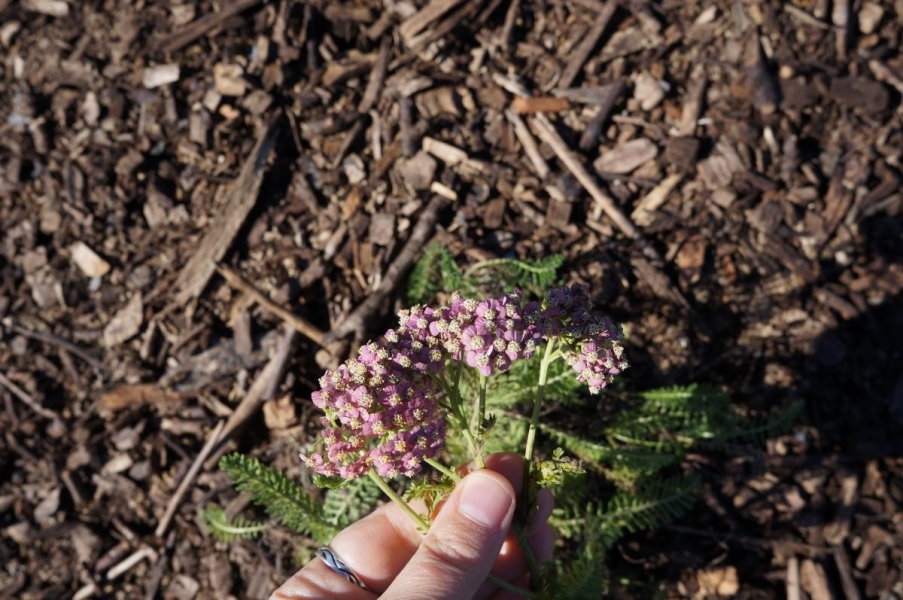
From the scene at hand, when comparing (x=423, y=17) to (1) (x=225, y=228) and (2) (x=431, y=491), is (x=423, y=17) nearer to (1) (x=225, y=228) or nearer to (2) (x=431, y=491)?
(1) (x=225, y=228)

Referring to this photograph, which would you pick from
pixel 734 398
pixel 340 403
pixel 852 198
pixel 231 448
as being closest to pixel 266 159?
pixel 231 448

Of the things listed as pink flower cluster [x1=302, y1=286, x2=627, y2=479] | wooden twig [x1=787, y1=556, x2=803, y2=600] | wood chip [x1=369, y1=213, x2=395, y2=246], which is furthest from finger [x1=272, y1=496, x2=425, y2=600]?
wooden twig [x1=787, y1=556, x2=803, y2=600]

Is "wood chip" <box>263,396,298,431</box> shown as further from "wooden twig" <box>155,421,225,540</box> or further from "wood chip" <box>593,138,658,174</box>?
"wood chip" <box>593,138,658,174</box>

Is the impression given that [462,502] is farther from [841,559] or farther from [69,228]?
[69,228]

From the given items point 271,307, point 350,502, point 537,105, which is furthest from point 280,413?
point 537,105

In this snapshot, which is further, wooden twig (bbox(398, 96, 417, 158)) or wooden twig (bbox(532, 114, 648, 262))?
wooden twig (bbox(398, 96, 417, 158))

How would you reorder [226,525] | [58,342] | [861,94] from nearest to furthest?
1. [226,525]
2. [861,94]
3. [58,342]
